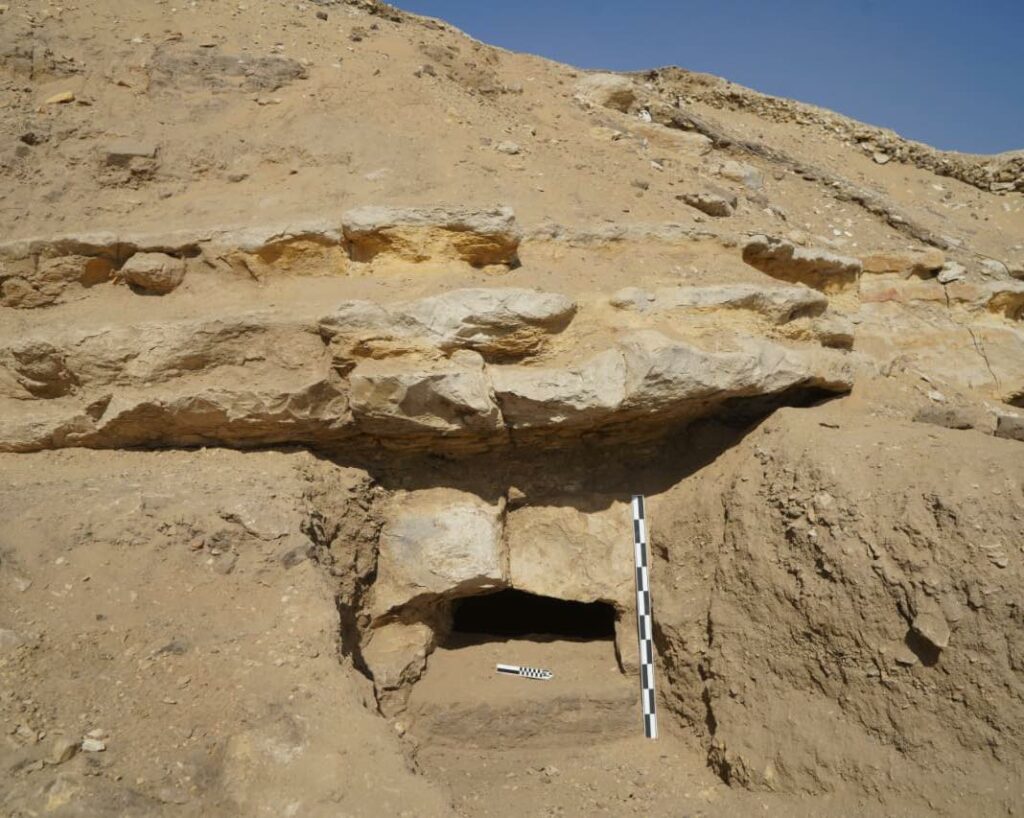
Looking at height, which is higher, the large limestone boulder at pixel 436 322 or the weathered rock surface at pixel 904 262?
the weathered rock surface at pixel 904 262

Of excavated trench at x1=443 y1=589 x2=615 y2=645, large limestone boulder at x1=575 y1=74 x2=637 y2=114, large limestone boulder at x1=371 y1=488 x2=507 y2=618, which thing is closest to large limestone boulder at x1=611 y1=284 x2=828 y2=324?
large limestone boulder at x1=371 y1=488 x2=507 y2=618

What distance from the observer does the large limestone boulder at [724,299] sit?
16.4 feet

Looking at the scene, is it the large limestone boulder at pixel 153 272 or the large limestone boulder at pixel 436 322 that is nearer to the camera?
the large limestone boulder at pixel 436 322

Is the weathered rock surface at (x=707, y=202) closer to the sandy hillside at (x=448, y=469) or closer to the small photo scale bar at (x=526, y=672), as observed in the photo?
the sandy hillside at (x=448, y=469)

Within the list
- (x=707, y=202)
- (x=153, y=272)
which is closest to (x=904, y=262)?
(x=707, y=202)

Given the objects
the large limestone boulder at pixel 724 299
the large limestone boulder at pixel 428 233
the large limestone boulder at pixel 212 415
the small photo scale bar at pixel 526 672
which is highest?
the large limestone boulder at pixel 428 233

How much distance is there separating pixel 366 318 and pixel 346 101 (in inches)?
121

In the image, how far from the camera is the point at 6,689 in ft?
10.3

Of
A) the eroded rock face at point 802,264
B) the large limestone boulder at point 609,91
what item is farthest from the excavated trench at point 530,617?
the large limestone boulder at point 609,91

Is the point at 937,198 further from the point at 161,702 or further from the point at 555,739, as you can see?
the point at 161,702

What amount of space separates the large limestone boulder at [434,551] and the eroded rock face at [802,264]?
9.77 ft

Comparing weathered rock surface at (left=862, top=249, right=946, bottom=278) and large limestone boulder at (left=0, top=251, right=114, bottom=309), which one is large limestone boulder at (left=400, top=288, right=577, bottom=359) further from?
weathered rock surface at (left=862, top=249, right=946, bottom=278)

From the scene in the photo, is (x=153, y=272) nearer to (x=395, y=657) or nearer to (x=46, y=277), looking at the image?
(x=46, y=277)

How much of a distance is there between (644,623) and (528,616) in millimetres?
1475
